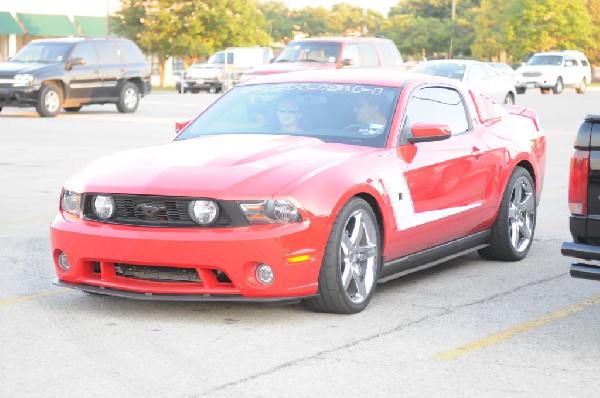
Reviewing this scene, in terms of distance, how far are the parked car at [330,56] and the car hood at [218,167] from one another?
21270 mm

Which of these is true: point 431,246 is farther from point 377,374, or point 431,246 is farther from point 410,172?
point 377,374

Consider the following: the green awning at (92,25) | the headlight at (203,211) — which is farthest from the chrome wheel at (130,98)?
the green awning at (92,25)

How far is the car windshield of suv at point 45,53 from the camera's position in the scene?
28625mm

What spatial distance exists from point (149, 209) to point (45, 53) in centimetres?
2272

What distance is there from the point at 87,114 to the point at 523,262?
22.4 metres

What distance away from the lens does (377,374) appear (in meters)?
5.73

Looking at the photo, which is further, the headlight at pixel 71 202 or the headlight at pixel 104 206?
the headlight at pixel 71 202

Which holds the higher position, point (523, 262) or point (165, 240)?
point (165, 240)

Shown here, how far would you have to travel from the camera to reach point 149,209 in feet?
22.7

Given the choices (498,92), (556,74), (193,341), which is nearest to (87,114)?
(498,92)

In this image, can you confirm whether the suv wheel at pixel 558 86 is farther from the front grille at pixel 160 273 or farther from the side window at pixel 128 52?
the front grille at pixel 160 273

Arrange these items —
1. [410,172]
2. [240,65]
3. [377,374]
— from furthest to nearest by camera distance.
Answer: [240,65] → [410,172] → [377,374]

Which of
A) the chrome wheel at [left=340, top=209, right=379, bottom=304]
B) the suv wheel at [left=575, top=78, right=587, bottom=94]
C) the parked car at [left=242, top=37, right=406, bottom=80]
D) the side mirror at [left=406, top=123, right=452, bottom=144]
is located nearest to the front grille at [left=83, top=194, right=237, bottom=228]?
the chrome wheel at [left=340, top=209, right=379, bottom=304]

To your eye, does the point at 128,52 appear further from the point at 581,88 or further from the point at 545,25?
the point at 545,25
